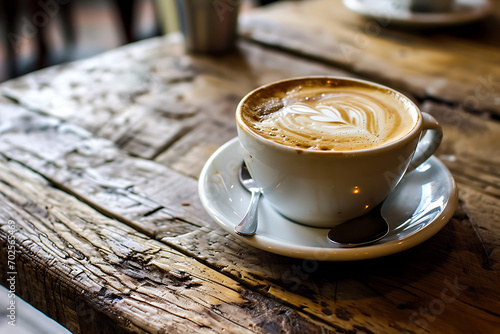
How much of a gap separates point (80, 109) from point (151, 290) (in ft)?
1.58

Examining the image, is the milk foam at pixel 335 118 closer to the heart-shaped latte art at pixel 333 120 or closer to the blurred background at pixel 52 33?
the heart-shaped latte art at pixel 333 120

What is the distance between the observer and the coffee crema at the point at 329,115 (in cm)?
53

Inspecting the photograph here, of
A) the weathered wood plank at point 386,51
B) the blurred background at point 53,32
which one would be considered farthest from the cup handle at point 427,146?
the blurred background at point 53,32

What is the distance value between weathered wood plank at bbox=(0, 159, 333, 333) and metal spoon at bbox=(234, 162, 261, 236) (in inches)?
2.1

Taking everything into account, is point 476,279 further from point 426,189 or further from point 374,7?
point 374,7

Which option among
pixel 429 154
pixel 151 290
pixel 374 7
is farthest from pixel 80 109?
pixel 374 7

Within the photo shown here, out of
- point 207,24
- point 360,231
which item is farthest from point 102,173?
point 207,24

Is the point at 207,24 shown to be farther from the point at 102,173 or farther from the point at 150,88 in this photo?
the point at 102,173

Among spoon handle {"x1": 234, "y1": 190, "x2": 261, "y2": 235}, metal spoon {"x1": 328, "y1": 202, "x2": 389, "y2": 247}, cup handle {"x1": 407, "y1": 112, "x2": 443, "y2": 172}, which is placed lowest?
metal spoon {"x1": 328, "y1": 202, "x2": 389, "y2": 247}

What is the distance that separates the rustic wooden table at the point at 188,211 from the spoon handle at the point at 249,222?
0.04 meters

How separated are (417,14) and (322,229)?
91 centimetres

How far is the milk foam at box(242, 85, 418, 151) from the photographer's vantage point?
1.73ft

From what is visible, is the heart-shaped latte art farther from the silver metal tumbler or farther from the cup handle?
the silver metal tumbler

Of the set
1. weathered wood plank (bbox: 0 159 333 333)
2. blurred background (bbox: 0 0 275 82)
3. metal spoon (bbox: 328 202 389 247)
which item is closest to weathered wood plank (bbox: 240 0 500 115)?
metal spoon (bbox: 328 202 389 247)
